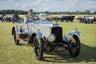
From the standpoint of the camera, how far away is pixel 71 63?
4.52 metres

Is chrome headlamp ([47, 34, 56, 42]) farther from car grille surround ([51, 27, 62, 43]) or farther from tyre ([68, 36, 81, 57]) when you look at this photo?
tyre ([68, 36, 81, 57])

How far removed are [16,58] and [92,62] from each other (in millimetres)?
3069

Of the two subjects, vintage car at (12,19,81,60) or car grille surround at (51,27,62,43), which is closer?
vintage car at (12,19,81,60)

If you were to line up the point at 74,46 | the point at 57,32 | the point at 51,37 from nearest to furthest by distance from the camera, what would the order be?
the point at 51,37 < the point at 57,32 < the point at 74,46

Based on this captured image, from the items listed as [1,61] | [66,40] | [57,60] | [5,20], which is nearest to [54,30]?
[66,40]

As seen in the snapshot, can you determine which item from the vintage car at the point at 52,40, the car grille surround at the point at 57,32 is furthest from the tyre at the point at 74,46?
the car grille surround at the point at 57,32

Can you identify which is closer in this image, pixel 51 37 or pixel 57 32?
pixel 51 37

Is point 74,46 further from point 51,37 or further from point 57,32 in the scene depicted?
point 51,37

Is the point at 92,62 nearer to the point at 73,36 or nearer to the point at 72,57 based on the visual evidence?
the point at 72,57

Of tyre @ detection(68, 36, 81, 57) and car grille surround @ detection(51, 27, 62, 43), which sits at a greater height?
car grille surround @ detection(51, 27, 62, 43)

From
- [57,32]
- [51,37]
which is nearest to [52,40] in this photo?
[51,37]

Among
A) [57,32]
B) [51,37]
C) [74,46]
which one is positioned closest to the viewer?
[51,37]

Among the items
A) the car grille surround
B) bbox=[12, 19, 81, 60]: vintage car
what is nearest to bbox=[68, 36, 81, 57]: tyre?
bbox=[12, 19, 81, 60]: vintage car

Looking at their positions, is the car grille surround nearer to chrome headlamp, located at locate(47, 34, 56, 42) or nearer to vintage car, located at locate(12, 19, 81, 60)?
vintage car, located at locate(12, 19, 81, 60)
